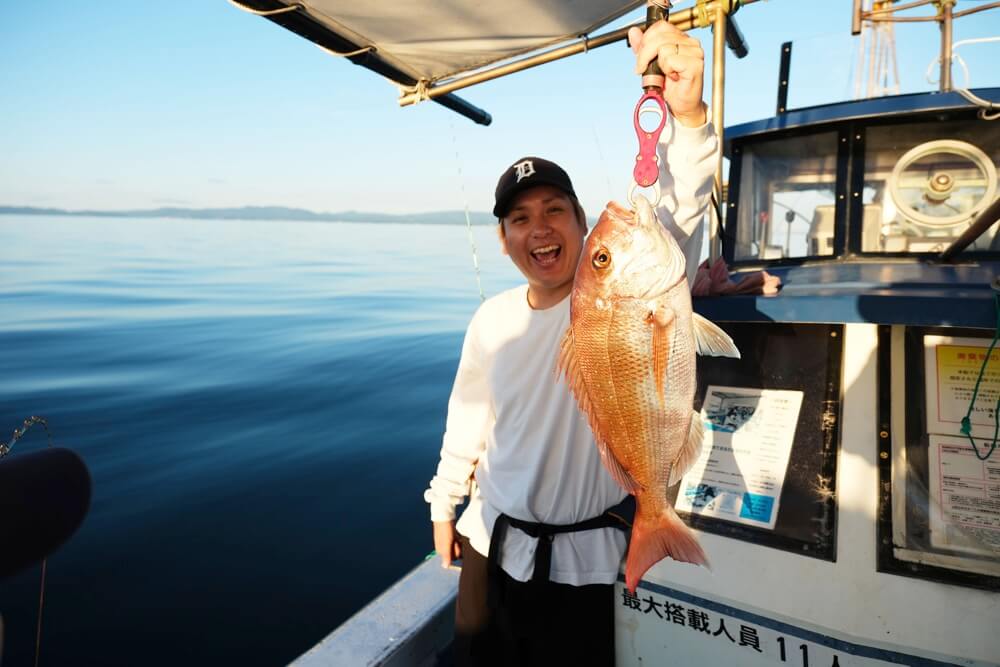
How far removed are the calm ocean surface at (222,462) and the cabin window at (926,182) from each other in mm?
5225

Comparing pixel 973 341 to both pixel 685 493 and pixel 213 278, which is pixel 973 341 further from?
pixel 213 278

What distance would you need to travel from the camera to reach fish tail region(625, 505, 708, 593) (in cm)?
173

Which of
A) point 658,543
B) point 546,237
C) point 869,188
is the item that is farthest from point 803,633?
point 869,188

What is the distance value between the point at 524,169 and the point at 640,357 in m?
1.12

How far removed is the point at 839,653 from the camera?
2.20 meters

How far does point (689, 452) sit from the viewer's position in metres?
1.83

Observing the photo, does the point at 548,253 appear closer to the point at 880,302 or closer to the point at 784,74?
the point at 880,302

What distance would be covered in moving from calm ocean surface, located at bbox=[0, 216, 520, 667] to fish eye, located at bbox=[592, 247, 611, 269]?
406cm

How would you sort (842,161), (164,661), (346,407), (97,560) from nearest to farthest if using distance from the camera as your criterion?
(164,661)
(842,161)
(97,560)
(346,407)

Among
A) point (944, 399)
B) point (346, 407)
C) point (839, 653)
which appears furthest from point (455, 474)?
point (346, 407)

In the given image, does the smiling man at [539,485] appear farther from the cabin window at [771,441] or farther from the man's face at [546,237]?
the cabin window at [771,441]

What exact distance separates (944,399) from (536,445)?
203cm

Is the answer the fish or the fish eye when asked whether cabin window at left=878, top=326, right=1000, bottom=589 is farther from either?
the fish eye

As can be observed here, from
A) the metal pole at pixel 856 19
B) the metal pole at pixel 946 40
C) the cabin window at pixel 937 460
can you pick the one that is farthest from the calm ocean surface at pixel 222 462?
the metal pole at pixel 946 40
